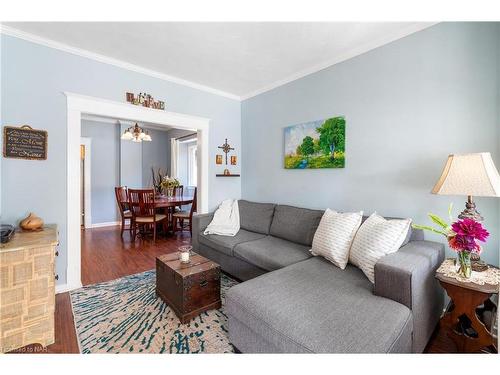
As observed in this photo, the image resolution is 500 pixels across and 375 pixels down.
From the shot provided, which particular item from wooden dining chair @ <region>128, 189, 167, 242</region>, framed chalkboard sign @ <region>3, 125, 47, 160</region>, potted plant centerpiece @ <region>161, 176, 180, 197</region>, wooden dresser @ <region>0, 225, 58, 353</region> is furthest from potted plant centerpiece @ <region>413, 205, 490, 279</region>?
potted plant centerpiece @ <region>161, 176, 180, 197</region>

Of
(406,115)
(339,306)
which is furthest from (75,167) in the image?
(406,115)

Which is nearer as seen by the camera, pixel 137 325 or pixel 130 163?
pixel 137 325

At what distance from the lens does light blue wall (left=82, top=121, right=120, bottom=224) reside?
5262 millimetres

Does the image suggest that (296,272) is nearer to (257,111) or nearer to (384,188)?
(384,188)

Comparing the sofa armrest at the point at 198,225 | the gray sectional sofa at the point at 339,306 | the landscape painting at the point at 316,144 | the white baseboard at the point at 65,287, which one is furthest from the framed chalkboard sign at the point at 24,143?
the landscape painting at the point at 316,144

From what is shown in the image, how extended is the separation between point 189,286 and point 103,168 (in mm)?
4801

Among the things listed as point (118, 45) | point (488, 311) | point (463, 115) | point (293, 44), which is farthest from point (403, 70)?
point (118, 45)

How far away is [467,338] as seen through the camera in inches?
53.4

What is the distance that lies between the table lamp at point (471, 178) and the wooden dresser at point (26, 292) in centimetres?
271

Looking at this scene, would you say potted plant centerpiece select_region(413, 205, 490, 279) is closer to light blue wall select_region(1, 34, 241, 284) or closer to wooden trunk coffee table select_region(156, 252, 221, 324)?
wooden trunk coffee table select_region(156, 252, 221, 324)

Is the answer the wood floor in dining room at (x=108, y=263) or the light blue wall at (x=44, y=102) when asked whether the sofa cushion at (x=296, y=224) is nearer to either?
the wood floor in dining room at (x=108, y=263)

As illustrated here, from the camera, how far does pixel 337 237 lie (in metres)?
1.92

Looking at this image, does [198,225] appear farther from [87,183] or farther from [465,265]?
[87,183]
